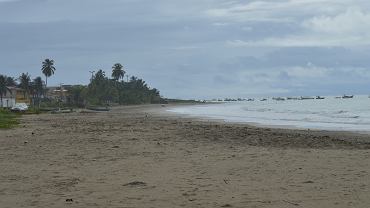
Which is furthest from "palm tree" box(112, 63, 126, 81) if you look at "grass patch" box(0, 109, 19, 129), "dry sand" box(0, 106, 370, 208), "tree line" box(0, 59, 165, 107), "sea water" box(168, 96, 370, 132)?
"dry sand" box(0, 106, 370, 208)

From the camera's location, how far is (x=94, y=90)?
142m

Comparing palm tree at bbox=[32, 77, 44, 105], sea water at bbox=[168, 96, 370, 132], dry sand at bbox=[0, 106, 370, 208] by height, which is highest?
palm tree at bbox=[32, 77, 44, 105]

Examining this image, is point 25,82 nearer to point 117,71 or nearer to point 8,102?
point 8,102

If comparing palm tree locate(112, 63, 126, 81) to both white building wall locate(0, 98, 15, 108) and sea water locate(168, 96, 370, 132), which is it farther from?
sea water locate(168, 96, 370, 132)

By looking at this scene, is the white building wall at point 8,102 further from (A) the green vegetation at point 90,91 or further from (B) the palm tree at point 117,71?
(B) the palm tree at point 117,71

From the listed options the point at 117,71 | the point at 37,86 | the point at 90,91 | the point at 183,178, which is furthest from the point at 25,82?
the point at 183,178

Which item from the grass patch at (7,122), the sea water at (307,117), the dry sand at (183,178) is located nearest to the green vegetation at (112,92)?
the sea water at (307,117)

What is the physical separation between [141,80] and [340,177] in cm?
17347

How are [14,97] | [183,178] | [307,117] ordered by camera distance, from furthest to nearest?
[14,97] < [307,117] < [183,178]

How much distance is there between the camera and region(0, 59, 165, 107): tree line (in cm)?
12362

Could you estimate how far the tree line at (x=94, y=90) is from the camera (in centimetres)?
12362

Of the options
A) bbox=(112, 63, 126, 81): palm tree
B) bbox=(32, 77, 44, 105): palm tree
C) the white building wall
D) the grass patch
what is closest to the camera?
the grass patch

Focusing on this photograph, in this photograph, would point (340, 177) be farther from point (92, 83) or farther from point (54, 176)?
point (92, 83)

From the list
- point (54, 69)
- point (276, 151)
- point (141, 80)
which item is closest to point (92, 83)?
point (54, 69)
